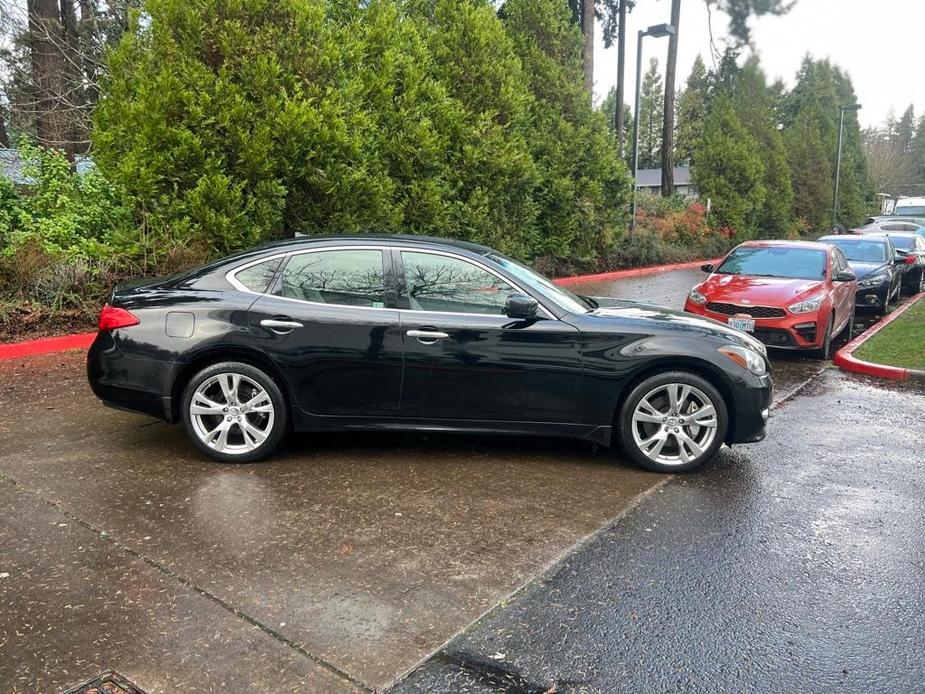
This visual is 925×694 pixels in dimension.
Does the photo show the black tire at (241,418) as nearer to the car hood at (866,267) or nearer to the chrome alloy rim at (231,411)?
the chrome alloy rim at (231,411)

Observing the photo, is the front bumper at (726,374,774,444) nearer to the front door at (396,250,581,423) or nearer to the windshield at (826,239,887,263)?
the front door at (396,250,581,423)

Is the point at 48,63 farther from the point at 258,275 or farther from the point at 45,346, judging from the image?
the point at 258,275

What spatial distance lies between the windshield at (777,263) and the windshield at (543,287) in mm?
5550

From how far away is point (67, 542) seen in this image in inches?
155

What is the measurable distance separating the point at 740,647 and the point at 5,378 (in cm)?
705

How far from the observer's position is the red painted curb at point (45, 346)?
26.1 feet

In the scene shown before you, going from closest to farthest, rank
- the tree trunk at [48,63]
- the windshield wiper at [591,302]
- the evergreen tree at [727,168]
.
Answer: the windshield wiper at [591,302], the tree trunk at [48,63], the evergreen tree at [727,168]

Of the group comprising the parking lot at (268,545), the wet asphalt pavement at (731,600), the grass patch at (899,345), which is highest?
the grass patch at (899,345)

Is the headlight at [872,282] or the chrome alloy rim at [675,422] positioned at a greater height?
the headlight at [872,282]

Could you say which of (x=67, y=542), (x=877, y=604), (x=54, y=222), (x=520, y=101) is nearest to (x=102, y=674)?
(x=67, y=542)

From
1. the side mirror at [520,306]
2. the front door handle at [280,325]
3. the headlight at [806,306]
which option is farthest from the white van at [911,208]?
the front door handle at [280,325]

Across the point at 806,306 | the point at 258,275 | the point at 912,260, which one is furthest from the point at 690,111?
the point at 258,275

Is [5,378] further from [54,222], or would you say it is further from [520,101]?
[520,101]

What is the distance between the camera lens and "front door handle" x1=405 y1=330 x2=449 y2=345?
5.07 meters
